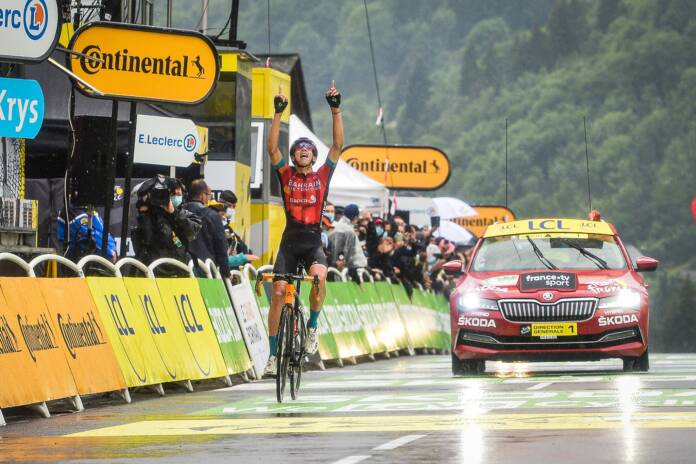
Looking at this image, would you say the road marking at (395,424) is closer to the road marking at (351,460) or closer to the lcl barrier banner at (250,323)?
the road marking at (351,460)

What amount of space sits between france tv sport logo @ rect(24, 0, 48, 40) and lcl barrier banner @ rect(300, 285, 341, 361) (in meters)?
7.03

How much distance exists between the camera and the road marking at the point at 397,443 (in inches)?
395

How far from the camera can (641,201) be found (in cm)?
16438

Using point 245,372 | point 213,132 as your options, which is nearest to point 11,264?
Answer: point 245,372

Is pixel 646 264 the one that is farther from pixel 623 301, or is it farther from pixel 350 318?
pixel 350 318

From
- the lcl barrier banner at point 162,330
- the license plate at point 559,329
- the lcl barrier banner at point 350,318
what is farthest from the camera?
the lcl barrier banner at point 350,318

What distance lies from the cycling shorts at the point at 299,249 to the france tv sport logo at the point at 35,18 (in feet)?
9.16

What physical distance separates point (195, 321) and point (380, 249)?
42.0 ft

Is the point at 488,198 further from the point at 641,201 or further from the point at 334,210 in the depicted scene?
the point at 334,210

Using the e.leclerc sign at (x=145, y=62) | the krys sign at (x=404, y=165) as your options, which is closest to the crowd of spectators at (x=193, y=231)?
the e.leclerc sign at (x=145, y=62)

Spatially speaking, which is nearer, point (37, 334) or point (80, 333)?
point (37, 334)

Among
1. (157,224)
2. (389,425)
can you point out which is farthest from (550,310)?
(389,425)

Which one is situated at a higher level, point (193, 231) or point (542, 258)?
point (193, 231)

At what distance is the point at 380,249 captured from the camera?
2969cm
